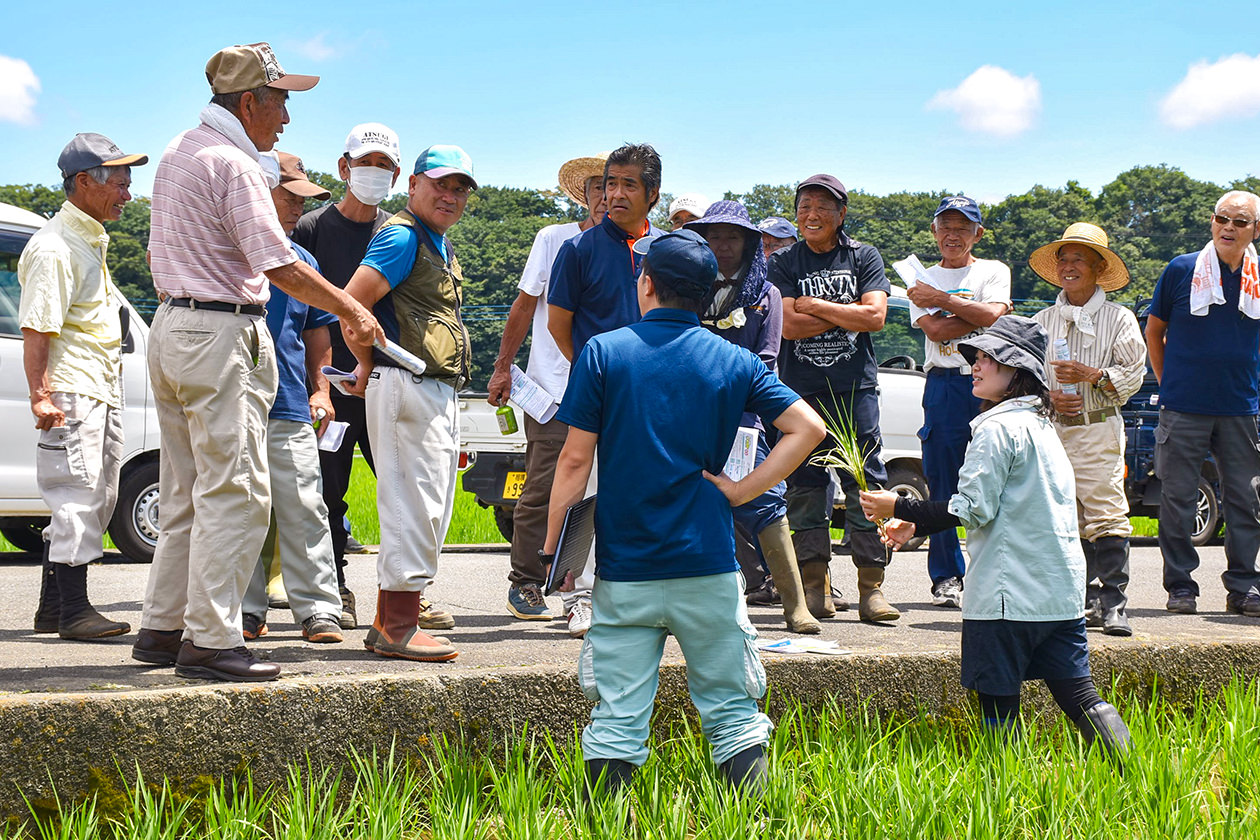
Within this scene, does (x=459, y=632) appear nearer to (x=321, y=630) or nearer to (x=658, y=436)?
(x=321, y=630)

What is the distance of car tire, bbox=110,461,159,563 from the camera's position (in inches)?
334

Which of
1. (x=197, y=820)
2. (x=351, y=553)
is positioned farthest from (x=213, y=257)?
(x=351, y=553)

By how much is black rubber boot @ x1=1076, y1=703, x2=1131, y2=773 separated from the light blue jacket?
0.33m

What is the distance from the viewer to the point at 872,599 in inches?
236

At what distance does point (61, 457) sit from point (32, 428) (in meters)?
3.28

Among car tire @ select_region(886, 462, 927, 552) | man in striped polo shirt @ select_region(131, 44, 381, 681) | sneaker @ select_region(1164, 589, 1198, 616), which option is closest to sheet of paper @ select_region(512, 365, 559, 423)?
man in striped polo shirt @ select_region(131, 44, 381, 681)

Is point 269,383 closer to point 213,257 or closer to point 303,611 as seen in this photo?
point 213,257

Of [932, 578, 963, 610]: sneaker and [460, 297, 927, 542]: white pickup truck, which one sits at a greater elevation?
[460, 297, 927, 542]: white pickup truck

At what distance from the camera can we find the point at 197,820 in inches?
141

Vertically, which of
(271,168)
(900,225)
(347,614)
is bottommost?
(347,614)

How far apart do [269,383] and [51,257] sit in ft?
5.22

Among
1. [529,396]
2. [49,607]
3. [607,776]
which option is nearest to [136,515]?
[49,607]

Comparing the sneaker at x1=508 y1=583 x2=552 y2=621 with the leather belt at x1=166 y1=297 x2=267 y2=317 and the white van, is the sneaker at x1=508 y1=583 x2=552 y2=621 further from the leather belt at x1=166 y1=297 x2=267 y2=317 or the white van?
the white van

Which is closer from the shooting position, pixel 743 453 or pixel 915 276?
pixel 743 453
